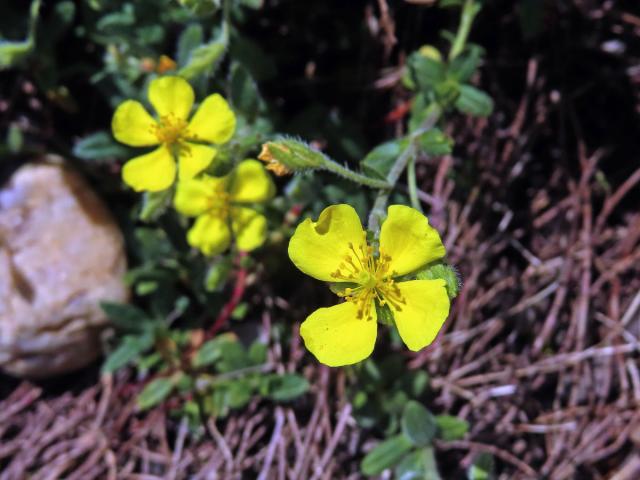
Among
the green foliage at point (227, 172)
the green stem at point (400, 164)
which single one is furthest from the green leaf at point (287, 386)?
the green stem at point (400, 164)

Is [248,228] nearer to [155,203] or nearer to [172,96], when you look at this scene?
[155,203]

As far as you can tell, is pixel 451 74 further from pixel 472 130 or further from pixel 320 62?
pixel 320 62

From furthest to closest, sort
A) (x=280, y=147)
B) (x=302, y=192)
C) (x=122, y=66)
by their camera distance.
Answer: (x=122, y=66) → (x=302, y=192) → (x=280, y=147)

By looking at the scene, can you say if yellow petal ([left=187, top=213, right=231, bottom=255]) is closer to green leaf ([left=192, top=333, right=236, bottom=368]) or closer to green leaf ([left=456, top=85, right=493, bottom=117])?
green leaf ([left=192, top=333, right=236, bottom=368])

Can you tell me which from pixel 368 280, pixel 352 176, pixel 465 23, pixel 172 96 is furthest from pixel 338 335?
pixel 465 23

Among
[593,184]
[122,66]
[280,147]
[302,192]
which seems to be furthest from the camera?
[593,184]

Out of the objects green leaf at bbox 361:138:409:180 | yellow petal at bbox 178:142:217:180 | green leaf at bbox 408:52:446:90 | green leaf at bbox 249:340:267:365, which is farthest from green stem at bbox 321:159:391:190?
green leaf at bbox 249:340:267:365

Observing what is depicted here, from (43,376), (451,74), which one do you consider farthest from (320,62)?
(43,376)
